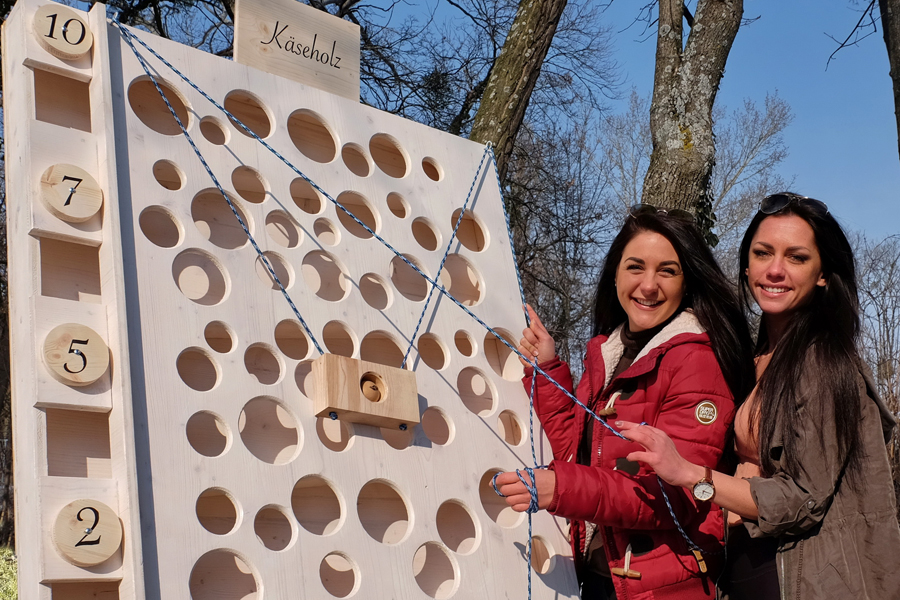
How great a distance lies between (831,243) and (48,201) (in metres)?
1.60

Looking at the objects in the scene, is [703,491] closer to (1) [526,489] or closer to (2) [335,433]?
(1) [526,489]

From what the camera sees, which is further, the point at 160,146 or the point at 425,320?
the point at 425,320

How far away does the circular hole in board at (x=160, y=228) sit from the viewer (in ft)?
5.49

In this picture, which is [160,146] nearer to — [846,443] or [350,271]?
[350,271]

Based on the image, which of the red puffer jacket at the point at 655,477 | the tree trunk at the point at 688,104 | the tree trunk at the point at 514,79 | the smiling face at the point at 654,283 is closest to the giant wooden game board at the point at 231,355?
the red puffer jacket at the point at 655,477

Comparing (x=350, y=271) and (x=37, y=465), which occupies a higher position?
(x=350, y=271)

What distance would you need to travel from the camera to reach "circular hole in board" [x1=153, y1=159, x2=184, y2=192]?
1.65 meters

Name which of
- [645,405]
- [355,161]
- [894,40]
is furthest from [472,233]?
[894,40]

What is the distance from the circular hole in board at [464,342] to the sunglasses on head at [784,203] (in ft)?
2.44

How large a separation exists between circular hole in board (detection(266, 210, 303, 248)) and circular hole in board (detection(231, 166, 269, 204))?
5cm

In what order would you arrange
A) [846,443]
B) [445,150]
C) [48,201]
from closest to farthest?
[48,201] → [846,443] → [445,150]

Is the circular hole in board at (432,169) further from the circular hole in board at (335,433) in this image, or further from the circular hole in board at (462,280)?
the circular hole in board at (335,433)

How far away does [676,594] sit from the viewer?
171cm

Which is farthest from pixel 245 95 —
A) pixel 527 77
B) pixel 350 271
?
pixel 527 77
